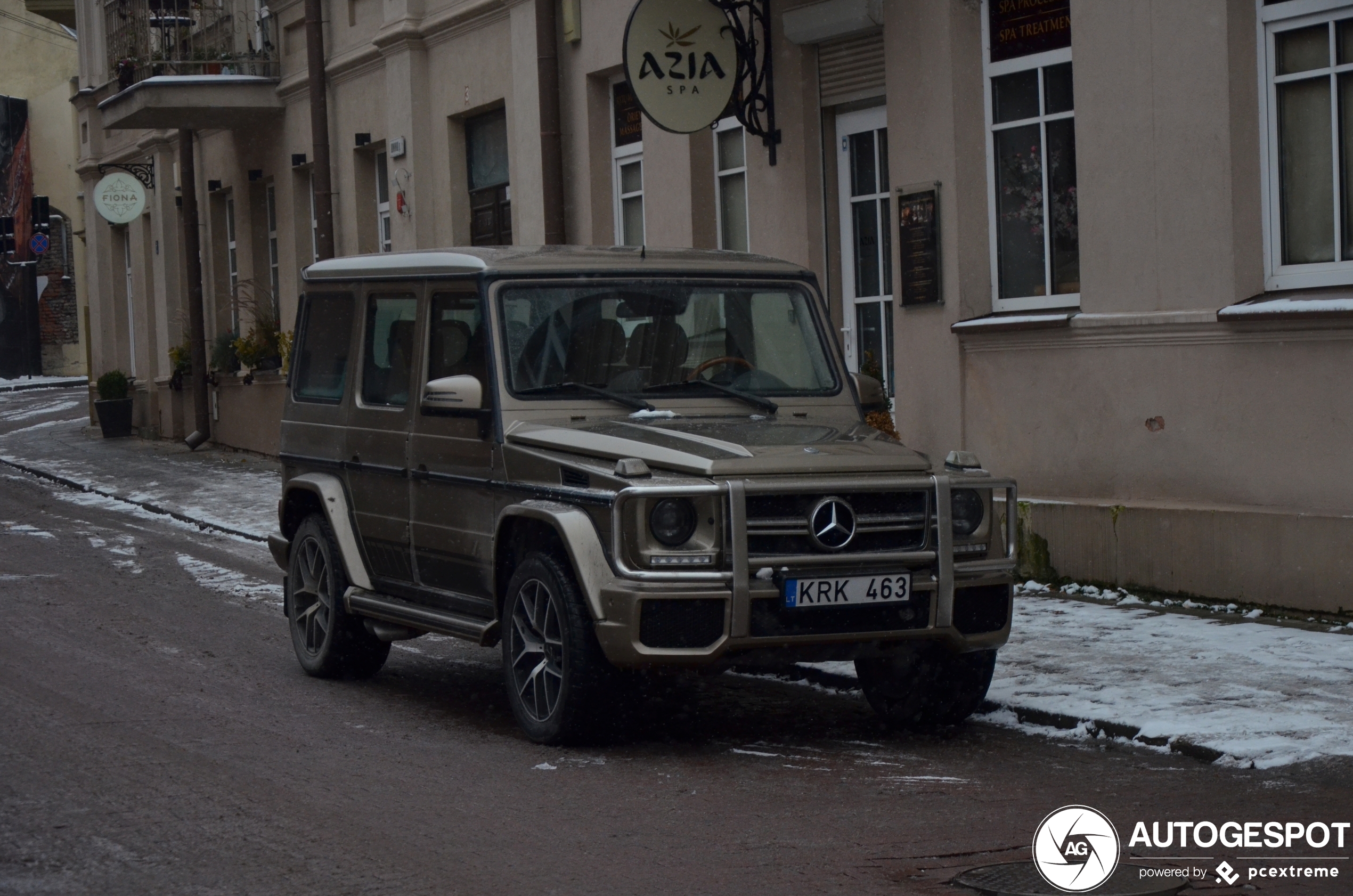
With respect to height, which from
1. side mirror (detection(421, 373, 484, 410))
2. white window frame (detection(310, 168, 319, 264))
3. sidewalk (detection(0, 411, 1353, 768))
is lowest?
sidewalk (detection(0, 411, 1353, 768))

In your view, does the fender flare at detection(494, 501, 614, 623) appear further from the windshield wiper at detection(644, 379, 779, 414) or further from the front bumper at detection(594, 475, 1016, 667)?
the windshield wiper at detection(644, 379, 779, 414)

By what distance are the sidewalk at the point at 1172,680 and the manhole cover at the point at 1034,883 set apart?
67.6 inches

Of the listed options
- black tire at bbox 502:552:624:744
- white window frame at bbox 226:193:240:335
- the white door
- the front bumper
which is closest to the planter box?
white window frame at bbox 226:193:240:335

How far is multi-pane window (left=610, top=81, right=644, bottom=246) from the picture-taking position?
17328 millimetres

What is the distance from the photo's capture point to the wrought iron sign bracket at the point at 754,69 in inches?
563

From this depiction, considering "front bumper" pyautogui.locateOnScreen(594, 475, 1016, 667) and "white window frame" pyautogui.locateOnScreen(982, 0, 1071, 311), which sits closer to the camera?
"front bumper" pyautogui.locateOnScreen(594, 475, 1016, 667)

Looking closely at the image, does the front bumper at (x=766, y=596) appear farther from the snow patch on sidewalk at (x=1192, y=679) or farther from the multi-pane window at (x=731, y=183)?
the multi-pane window at (x=731, y=183)

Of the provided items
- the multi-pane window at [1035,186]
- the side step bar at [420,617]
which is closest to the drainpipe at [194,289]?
the multi-pane window at [1035,186]

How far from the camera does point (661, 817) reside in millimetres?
6199

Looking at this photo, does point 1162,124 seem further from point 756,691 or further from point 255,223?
point 255,223

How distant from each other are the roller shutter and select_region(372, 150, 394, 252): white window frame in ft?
31.7

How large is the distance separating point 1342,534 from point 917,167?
14.8 feet

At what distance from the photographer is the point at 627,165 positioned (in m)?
17.6

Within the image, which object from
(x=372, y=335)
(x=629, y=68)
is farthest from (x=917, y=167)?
(x=372, y=335)
